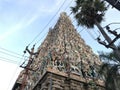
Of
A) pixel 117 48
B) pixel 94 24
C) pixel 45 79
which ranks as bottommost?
pixel 117 48

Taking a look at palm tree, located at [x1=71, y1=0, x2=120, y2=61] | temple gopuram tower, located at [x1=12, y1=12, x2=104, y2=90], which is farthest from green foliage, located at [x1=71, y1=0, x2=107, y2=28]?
temple gopuram tower, located at [x1=12, y1=12, x2=104, y2=90]

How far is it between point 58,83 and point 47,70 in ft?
3.12

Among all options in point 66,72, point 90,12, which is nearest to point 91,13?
point 90,12

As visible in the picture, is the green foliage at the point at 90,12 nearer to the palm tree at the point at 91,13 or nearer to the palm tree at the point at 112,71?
the palm tree at the point at 91,13

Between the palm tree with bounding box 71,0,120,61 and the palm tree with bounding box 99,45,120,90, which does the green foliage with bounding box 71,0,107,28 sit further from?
the palm tree with bounding box 99,45,120,90

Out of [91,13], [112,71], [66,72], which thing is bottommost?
[112,71]

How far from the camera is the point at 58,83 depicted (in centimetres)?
1195

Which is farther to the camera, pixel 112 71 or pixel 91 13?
pixel 91 13

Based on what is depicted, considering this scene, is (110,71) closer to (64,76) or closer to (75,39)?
Result: (64,76)

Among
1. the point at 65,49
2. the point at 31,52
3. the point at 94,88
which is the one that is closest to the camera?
the point at 94,88

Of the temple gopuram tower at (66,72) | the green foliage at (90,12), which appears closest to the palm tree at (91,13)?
the green foliage at (90,12)

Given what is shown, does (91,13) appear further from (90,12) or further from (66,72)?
(66,72)

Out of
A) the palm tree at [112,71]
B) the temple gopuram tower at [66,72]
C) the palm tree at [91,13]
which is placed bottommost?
the palm tree at [112,71]

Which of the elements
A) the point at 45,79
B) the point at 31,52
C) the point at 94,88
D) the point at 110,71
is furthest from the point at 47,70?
the point at 31,52
